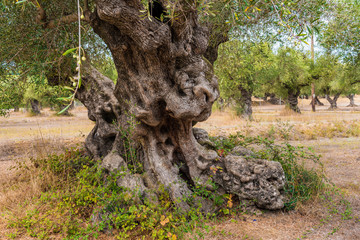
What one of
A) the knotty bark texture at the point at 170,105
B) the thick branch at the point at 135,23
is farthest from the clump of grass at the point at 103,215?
the thick branch at the point at 135,23

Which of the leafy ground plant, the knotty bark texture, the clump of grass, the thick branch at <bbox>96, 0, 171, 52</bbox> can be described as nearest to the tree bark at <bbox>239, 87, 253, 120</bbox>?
the leafy ground plant

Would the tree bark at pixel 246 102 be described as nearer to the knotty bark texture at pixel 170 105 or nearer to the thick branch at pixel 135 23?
the knotty bark texture at pixel 170 105

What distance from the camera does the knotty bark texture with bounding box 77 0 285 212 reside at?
3566 millimetres

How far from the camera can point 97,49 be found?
723cm

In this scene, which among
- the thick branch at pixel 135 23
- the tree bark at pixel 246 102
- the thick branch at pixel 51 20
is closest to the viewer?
the thick branch at pixel 135 23

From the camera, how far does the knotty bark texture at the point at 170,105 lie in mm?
3566

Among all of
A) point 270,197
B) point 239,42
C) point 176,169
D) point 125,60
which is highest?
point 239,42

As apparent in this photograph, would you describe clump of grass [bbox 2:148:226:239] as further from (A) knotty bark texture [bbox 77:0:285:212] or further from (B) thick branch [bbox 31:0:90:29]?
(B) thick branch [bbox 31:0:90:29]

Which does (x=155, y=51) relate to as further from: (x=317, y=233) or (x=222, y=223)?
(x=317, y=233)

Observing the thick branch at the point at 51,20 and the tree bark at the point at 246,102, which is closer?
the thick branch at the point at 51,20

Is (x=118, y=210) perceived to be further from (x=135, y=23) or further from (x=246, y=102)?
(x=246, y=102)

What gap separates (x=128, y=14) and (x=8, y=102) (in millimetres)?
4430

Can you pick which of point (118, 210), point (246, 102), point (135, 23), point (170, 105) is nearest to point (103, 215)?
point (118, 210)

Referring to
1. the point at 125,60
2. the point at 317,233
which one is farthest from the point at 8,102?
the point at 317,233
